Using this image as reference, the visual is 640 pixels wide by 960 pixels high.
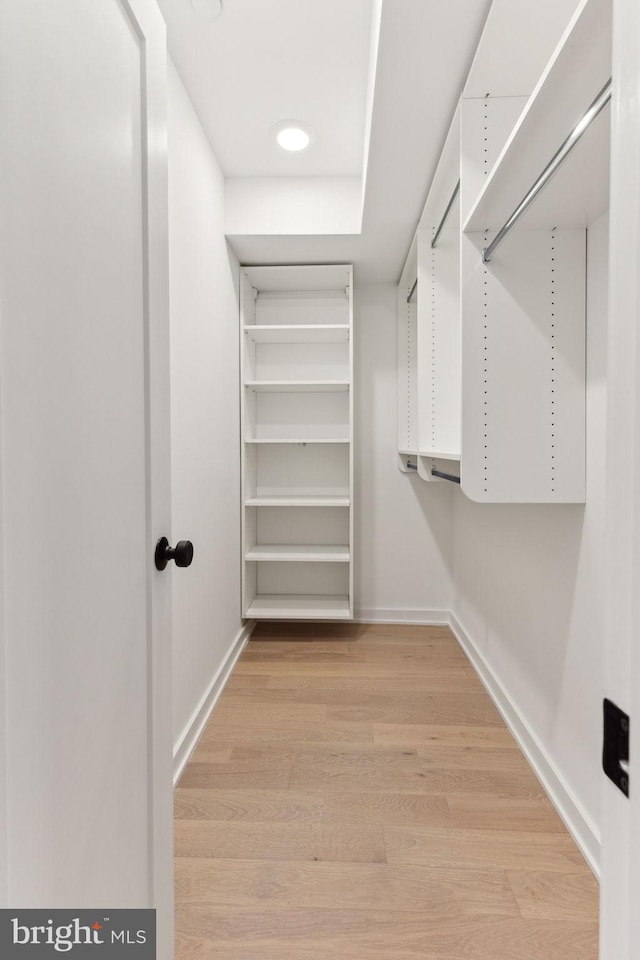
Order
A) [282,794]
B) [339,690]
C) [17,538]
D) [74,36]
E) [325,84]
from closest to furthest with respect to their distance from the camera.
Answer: [17,538]
[74,36]
[282,794]
[325,84]
[339,690]

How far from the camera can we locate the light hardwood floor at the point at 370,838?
3.85ft

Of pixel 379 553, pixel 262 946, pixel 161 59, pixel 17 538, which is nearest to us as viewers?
pixel 17 538

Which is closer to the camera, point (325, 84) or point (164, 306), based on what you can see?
point (164, 306)

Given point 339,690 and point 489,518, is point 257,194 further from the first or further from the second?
point 339,690

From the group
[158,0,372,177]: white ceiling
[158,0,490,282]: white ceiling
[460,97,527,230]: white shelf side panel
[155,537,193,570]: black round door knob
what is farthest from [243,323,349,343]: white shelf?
[155,537,193,570]: black round door knob

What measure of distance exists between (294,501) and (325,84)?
1889 mm

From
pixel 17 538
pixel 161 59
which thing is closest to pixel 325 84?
pixel 161 59

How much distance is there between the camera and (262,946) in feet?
3.75

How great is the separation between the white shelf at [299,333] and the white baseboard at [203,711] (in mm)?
1706

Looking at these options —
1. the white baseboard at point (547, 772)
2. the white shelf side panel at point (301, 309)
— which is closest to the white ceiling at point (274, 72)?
the white shelf side panel at point (301, 309)

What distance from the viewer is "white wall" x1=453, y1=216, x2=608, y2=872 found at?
4.61 ft

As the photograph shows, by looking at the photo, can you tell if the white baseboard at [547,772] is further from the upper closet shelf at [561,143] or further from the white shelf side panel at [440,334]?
the upper closet shelf at [561,143]

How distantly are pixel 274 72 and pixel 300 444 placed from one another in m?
1.83

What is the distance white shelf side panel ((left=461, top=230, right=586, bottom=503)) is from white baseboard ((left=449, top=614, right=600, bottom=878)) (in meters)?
0.87
